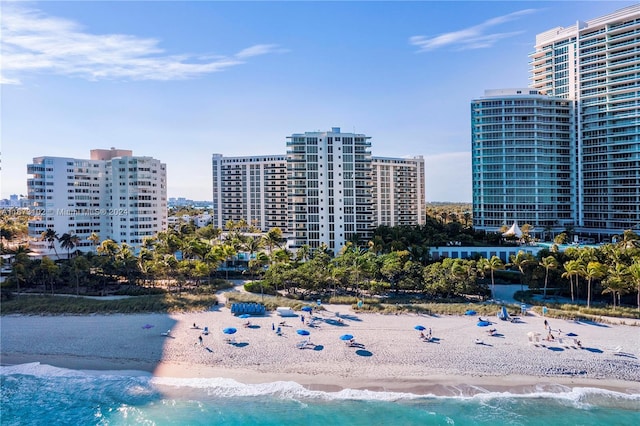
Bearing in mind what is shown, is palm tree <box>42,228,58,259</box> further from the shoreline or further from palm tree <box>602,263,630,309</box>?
palm tree <box>602,263,630,309</box>

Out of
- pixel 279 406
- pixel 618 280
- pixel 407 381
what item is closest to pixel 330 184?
pixel 618 280

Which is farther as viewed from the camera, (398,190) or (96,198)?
(398,190)

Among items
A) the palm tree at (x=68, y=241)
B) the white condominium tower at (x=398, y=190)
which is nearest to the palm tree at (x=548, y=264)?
the white condominium tower at (x=398, y=190)

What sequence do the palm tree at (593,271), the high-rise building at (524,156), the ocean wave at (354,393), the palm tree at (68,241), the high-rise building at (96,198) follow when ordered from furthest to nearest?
the high-rise building at (524,156) < the high-rise building at (96,198) < the palm tree at (68,241) < the palm tree at (593,271) < the ocean wave at (354,393)

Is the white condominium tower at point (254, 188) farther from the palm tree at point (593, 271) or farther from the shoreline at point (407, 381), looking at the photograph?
the shoreline at point (407, 381)

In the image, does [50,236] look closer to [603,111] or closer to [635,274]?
[635,274]

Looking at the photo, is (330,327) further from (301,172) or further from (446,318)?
(301,172)
